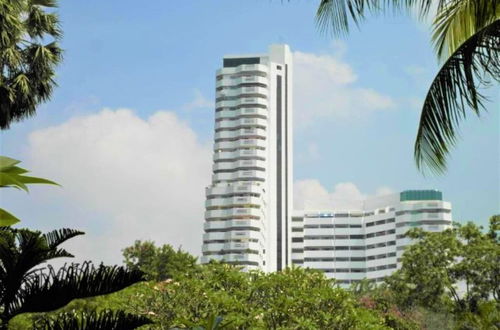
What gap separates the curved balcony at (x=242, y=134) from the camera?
86250 millimetres

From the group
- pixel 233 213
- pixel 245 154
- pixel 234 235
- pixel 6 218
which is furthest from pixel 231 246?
pixel 6 218

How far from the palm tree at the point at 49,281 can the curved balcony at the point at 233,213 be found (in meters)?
76.6

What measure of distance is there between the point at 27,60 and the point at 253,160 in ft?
232

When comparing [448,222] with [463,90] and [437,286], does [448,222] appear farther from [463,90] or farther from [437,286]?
[463,90]

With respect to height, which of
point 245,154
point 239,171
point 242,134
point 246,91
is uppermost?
point 246,91

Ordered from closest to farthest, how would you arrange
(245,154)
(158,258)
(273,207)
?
(158,258) < (245,154) < (273,207)

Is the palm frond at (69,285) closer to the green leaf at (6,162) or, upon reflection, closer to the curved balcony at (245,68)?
the green leaf at (6,162)

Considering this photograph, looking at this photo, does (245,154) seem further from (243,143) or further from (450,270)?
(450,270)

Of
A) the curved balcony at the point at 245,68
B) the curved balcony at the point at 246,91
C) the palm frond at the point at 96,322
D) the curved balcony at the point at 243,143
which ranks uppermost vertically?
the curved balcony at the point at 245,68

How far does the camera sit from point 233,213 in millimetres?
79875

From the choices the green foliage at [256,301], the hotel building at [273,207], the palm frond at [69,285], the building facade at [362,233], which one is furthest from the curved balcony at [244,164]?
the palm frond at [69,285]

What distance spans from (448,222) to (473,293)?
70916mm

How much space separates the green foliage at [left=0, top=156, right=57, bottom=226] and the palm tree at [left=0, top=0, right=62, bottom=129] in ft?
39.7

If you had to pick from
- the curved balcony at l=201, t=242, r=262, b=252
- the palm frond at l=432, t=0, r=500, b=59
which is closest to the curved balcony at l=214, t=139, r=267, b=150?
the curved balcony at l=201, t=242, r=262, b=252
